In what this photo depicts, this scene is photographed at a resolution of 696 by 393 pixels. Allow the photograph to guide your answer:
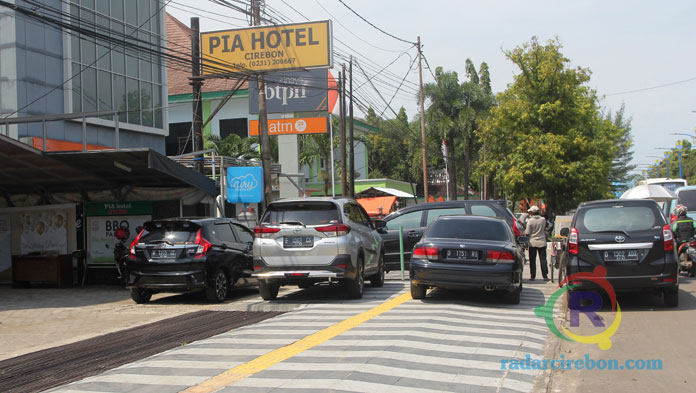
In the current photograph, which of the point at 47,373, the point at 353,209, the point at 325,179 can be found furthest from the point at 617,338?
the point at 325,179

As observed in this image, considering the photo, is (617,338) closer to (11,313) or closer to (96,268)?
(11,313)

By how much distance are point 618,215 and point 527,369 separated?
537 cm

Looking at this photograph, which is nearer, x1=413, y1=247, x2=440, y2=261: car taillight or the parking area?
the parking area

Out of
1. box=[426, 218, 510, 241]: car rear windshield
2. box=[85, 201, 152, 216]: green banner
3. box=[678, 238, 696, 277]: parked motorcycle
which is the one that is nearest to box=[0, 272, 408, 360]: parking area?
box=[85, 201, 152, 216]: green banner

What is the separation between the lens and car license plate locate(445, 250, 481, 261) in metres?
10.8

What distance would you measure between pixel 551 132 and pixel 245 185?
22.8 m

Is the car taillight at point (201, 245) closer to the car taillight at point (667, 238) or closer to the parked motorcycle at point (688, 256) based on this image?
the car taillight at point (667, 238)

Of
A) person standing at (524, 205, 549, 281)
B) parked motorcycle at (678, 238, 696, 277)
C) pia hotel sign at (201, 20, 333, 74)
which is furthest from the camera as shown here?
pia hotel sign at (201, 20, 333, 74)

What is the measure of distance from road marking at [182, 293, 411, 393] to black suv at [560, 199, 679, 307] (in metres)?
3.51

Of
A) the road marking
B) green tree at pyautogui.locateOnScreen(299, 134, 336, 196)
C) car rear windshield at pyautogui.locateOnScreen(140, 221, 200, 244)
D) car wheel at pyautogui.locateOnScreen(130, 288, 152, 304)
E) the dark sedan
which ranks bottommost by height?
car wheel at pyautogui.locateOnScreen(130, 288, 152, 304)

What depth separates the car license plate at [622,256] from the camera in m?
10.6

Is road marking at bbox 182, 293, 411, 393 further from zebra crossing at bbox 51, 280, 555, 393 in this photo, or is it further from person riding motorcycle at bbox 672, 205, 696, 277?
person riding motorcycle at bbox 672, 205, 696, 277

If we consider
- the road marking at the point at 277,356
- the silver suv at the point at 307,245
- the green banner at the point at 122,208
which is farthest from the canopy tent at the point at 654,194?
the road marking at the point at 277,356

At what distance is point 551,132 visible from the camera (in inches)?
1473
